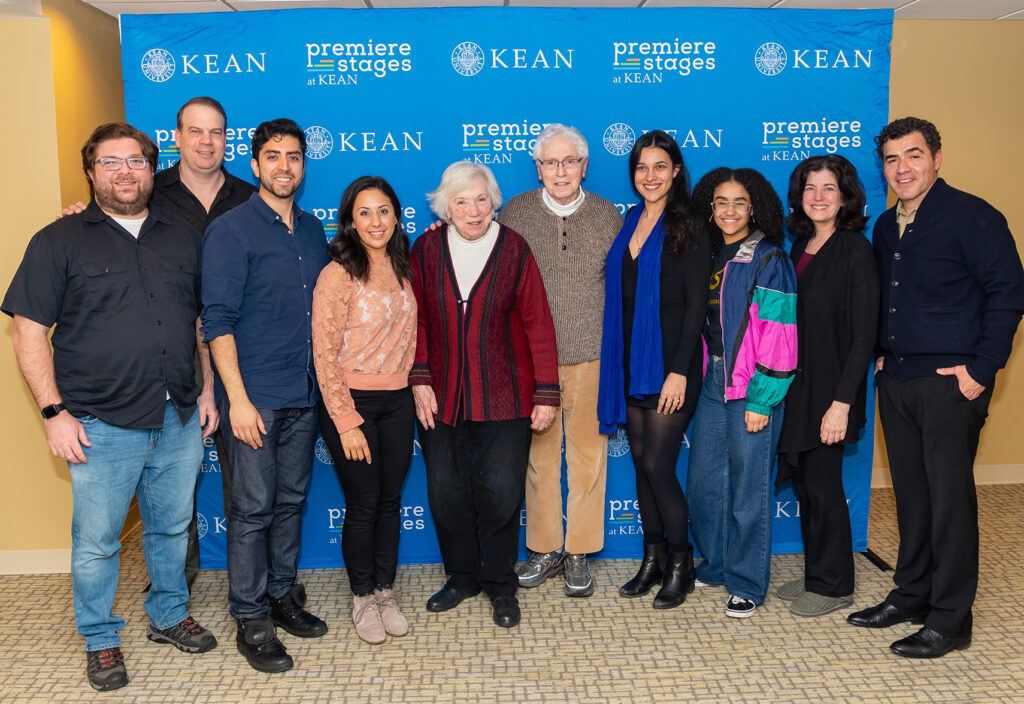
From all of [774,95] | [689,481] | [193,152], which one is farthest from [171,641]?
[774,95]

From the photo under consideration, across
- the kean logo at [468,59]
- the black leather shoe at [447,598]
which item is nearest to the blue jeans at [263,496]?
the black leather shoe at [447,598]

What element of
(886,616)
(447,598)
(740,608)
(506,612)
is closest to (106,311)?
(447,598)

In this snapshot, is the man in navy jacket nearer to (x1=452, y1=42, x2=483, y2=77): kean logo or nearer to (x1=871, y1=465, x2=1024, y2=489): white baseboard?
(x1=452, y1=42, x2=483, y2=77): kean logo

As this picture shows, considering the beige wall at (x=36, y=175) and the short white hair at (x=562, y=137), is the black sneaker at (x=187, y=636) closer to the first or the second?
the beige wall at (x=36, y=175)

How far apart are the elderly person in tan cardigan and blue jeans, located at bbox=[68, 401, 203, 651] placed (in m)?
1.35

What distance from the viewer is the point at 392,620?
9.64 ft

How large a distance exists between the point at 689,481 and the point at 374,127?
6.70 feet

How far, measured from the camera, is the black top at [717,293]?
297cm

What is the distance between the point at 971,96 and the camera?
4484 millimetres

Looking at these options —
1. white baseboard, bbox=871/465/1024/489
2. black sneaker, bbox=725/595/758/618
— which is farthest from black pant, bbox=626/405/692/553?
white baseboard, bbox=871/465/1024/489

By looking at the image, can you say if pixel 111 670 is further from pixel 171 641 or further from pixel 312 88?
pixel 312 88

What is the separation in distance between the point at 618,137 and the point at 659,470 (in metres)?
1.46

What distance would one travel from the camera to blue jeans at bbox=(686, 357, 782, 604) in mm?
2977

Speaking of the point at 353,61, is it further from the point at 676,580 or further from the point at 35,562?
the point at 35,562
